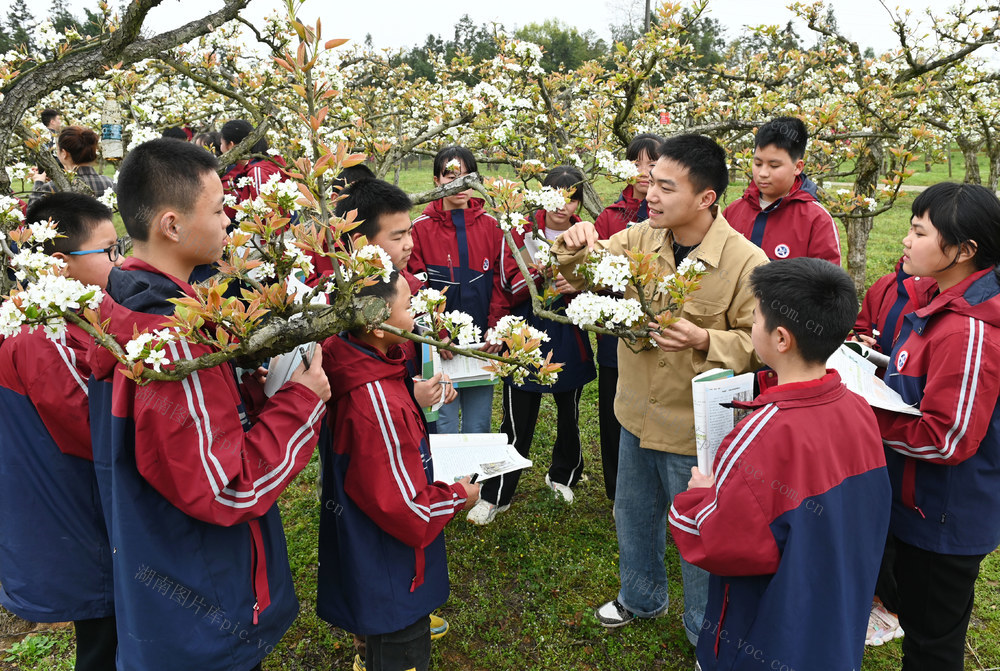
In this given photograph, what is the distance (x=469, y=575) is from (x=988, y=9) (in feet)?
24.5

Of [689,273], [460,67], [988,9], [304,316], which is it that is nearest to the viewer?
[304,316]

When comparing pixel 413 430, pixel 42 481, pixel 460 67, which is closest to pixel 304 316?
pixel 413 430

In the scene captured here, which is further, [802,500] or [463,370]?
[463,370]

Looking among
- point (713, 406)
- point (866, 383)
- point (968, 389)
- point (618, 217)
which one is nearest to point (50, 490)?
point (713, 406)

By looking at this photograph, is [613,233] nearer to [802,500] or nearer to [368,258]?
[802,500]

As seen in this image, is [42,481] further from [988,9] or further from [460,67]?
[988,9]

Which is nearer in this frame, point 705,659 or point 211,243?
point 211,243

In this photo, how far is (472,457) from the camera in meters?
2.49

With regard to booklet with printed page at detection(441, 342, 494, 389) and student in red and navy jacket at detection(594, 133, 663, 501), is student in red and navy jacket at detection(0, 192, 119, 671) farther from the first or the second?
student in red and navy jacket at detection(594, 133, 663, 501)

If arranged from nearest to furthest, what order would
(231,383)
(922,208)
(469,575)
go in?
(231,383), (922,208), (469,575)

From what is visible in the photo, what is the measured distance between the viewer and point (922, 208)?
2510 millimetres

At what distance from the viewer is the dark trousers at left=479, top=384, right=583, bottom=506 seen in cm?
426

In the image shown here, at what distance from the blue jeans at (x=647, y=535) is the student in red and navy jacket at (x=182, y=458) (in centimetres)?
165

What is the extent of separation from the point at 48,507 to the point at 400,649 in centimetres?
134
